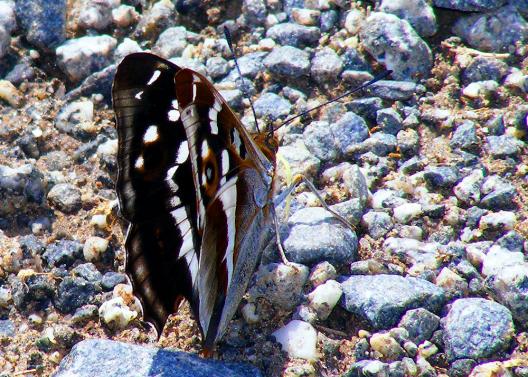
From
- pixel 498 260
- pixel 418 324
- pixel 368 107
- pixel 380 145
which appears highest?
pixel 368 107

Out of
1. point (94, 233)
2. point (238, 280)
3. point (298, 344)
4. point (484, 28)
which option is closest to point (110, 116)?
point (94, 233)

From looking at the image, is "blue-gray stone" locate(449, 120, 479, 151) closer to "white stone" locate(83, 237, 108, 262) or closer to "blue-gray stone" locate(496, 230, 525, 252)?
"blue-gray stone" locate(496, 230, 525, 252)

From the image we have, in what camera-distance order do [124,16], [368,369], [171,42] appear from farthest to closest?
[124,16]
[171,42]
[368,369]

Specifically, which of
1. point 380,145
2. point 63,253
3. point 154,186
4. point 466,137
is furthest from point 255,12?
point 63,253

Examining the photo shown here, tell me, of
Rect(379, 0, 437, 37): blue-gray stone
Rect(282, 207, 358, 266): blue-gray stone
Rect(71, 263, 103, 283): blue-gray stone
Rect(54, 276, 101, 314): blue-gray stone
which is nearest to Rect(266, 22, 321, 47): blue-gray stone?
Rect(379, 0, 437, 37): blue-gray stone

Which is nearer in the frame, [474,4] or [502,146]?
[502,146]

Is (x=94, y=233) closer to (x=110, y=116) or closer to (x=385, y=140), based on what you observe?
(x=110, y=116)

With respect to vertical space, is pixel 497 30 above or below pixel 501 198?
above

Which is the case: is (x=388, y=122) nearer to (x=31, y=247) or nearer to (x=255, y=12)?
(x=255, y=12)
